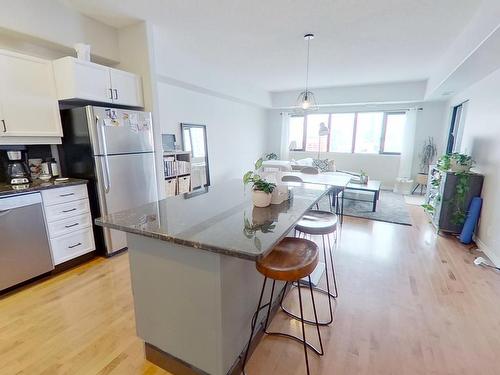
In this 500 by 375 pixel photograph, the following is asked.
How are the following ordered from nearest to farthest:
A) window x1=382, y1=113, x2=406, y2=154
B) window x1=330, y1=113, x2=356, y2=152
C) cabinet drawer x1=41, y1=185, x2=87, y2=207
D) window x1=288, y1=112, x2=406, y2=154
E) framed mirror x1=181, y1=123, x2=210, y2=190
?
1. cabinet drawer x1=41, y1=185, x2=87, y2=207
2. framed mirror x1=181, y1=123, x2=210, y2=190
3. window x1=382, y1=113, x2=406, y2=154
4. window x1=288, y1=112, x2=406, y2=154
5. window x1=330, y1=113, x2=356, y2=152

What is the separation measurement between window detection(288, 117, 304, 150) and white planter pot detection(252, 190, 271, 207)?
6.36 meters

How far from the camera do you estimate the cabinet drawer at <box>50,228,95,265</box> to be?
8.03 ft

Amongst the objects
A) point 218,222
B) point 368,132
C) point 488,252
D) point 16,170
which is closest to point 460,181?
point 488,252

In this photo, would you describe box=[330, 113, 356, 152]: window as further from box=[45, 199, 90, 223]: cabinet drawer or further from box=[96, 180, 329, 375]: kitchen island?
box=[45, 199, 90, 223]: cabinet drawer

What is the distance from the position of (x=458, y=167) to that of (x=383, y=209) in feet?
5.22

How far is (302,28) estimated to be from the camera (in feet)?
9.87

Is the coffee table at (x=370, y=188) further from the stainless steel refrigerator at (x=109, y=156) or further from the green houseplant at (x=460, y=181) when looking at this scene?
the stainless steel refrigerator at (x=109, y=156)

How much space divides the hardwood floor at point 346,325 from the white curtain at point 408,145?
13.4 ft

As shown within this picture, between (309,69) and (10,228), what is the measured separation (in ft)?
16.3

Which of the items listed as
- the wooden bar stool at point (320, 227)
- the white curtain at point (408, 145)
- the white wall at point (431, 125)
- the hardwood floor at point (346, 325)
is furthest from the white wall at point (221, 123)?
the white wall at point (431, 125)

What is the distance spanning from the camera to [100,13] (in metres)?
2.63

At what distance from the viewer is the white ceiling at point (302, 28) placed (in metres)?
2.47

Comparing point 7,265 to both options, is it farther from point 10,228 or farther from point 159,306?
point 159,306

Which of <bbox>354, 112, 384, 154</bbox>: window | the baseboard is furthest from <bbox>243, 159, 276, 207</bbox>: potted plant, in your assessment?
<bbox>354, 112, 384, 154</bbox>: window
